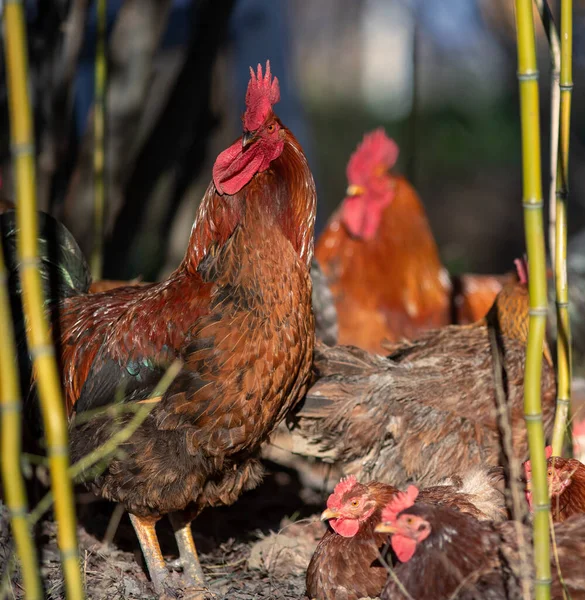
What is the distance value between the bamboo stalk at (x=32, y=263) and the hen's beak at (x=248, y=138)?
45.8 inches

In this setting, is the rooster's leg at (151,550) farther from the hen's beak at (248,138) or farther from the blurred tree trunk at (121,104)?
the blurred tree trunk at (121,104)

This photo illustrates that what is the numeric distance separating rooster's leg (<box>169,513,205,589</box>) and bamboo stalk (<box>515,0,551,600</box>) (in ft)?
5.65

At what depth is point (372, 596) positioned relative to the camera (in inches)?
105

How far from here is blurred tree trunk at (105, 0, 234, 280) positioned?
21.8 feet

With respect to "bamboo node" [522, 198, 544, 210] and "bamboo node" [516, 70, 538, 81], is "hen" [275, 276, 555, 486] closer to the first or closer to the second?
"bamboo node" [522, 198, 544, 210]

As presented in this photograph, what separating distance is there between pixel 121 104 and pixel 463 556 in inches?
168

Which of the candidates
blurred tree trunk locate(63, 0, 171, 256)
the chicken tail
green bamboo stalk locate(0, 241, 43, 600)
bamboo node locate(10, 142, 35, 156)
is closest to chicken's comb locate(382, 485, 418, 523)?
green bamboo stalk locate(0, 241, 43, 600)

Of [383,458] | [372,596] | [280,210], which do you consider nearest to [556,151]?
[280,210]

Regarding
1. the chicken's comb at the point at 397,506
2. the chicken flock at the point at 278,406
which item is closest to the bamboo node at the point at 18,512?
the chicken flock at the point at 278,406

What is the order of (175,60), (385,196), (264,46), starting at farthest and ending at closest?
(264,46) < (175,60) < (385,196)

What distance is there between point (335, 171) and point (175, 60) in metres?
2.04

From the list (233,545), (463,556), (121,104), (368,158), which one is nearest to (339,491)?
(463,556)

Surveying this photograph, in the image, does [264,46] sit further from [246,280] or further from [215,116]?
[246,280]

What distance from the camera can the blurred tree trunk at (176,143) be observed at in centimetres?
663
